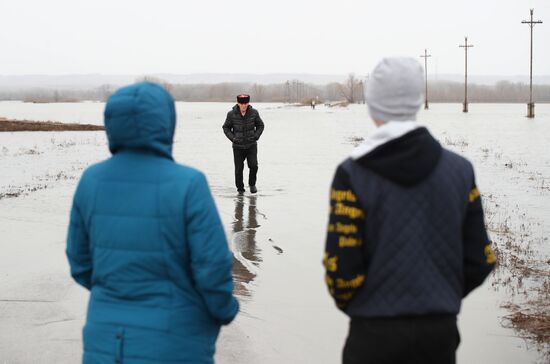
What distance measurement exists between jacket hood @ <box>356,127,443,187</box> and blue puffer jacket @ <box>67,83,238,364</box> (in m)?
0.68

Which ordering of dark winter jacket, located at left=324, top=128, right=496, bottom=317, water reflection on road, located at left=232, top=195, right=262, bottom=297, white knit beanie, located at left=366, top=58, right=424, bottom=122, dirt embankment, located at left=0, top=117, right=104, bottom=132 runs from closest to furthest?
dark winter jacket, located at left=324, top=128, right=496, bottom=317 < white knit beanie, located at left=366, top=58, right=424, bottom=122 < water reflection on road, located at left=232, top=195, right=262, bottom=297 < dirt embankment, located at left=0, top=117, right=104, bottom=132

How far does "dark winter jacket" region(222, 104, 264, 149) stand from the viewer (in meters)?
12.9

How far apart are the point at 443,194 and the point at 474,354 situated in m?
Answer: 3.14

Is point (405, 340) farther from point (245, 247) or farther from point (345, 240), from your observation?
point (245, 247)

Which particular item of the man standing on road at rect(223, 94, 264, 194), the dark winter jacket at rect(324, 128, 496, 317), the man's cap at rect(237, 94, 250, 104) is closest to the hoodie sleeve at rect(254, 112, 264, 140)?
the man standing on road at rect(223, 94, 264, 194)

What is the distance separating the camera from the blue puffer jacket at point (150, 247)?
2.67 m

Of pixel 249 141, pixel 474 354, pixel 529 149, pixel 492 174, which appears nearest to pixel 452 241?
pixel 474 354

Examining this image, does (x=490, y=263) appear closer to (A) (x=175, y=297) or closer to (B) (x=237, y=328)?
(A) (x=175, y=297)

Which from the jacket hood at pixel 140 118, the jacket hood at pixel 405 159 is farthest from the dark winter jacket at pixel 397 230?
the jacket hood at pixel 140 118

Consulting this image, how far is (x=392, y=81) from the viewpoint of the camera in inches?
105

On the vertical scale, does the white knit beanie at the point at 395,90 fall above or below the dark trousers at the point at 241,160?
above

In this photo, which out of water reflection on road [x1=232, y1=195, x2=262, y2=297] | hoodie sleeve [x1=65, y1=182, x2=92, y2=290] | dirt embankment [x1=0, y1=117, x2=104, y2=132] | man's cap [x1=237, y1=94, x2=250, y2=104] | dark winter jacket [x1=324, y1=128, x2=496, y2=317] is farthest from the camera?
dirt embankment [x1=0, y1=117, x2=104, y2=132]

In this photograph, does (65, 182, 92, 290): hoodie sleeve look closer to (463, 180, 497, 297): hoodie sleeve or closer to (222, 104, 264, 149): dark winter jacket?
(463, 180, 497, 297): hoodie sleeve

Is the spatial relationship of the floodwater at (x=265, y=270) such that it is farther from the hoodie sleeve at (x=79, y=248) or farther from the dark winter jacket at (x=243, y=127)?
the hoodie sleeve at (x=79, y=248)
